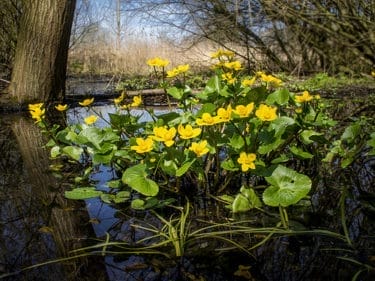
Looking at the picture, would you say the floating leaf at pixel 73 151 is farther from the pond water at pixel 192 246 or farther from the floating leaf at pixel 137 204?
the floating leaf at pixel 137 204

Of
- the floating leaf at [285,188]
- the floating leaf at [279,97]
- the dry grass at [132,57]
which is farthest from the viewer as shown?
the dry grass at [132,57]

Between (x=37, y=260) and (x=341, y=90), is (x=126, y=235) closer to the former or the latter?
(x=37, y=260)

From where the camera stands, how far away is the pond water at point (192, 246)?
35.4 inches

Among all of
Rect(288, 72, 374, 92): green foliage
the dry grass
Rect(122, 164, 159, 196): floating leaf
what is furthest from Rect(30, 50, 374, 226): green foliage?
the dry grass

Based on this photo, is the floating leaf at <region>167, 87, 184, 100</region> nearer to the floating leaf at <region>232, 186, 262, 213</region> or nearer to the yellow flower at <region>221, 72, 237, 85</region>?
the yellow flower at <region>221, 72, 237, 85</region>

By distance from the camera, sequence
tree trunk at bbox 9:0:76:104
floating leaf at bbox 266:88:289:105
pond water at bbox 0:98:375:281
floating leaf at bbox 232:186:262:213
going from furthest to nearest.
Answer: tree trunk at bbox 9:0:76:104
floating leaf at bbox 266:88:289:105
floating leaf at bbox 232:186:262:213
pond water at bbox 0:98:375:281

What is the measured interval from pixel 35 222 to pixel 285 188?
75 centimetres

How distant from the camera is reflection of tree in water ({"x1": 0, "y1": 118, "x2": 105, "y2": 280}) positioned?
0.93 m

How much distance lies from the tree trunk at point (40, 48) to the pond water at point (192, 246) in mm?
2489

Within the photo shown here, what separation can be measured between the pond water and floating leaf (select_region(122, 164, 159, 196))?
9 centimetres

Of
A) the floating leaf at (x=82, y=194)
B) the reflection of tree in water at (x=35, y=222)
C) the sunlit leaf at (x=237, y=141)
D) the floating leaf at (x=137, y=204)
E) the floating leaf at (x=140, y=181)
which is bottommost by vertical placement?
the reflection of tree in water at (x=35, y=222)

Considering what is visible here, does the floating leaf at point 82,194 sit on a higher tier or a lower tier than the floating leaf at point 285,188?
lower

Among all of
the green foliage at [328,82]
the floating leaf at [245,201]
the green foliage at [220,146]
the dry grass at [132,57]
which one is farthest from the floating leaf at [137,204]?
the dry grass at [132,57]

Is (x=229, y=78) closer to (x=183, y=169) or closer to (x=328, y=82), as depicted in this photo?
(x=183, y=169)
